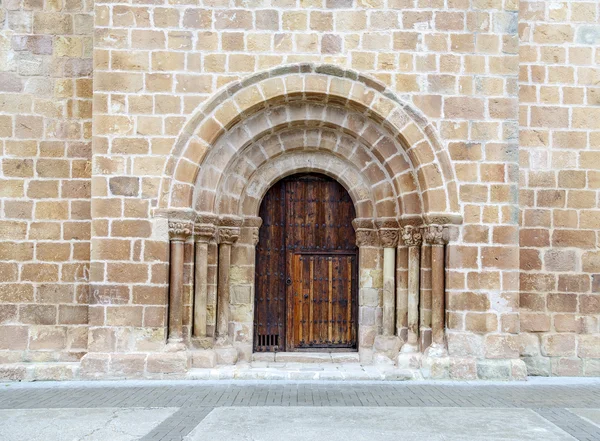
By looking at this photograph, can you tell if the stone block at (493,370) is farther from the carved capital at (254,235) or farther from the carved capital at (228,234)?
the carved capital at (228,234)

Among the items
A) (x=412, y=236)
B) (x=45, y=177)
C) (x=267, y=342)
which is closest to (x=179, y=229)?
(x=45, y=177)

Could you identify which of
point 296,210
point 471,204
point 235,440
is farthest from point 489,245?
point 235,440

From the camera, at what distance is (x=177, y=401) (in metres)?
5.87

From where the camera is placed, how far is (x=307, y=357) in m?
7.88

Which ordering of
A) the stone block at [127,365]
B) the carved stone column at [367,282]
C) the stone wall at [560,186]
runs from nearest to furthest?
the stone block at [127,365] < the stone wall at [560,186] < the carved stone column at [367,282]

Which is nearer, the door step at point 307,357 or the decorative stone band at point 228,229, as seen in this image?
the decorative stone band at point 228,229

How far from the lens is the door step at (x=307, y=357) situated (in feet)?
25.7

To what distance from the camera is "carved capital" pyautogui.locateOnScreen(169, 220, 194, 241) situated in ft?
22.9

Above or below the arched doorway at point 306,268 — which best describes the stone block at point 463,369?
below

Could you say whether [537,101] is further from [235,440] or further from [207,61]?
[235,440]

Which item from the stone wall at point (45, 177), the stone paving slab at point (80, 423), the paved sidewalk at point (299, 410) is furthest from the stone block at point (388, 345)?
the stone wall at point (45, 177)

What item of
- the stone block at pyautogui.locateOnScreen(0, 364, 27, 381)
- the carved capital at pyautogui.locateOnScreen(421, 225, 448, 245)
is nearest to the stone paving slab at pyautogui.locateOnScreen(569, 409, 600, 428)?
the carved capital at pyautogui.locateOnScreen(421, 225, 448, 245)

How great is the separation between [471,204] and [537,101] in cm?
175

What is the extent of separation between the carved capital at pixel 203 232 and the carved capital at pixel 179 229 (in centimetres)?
21
